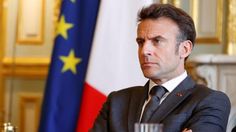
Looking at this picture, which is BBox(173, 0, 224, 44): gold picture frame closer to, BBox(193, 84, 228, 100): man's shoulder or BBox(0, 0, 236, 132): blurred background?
BBox(0, 0, 236, 132): blurred background

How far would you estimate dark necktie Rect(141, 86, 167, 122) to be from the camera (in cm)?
177

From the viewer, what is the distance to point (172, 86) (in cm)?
181

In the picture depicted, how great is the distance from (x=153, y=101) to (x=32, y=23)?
3103mm

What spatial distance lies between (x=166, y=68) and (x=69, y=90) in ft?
4.07

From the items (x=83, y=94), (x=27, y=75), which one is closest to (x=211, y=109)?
(x=83, y=94)

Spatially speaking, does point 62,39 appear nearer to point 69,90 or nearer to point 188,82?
point 69,90

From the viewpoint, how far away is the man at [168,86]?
67.2 inches

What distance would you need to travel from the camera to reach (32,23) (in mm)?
4723

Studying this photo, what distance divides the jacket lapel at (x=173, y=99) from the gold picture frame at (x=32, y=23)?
10.0ft

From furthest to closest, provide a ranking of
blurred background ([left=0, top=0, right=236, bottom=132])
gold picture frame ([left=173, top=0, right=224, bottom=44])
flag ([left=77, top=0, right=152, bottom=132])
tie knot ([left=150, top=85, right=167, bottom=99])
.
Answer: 1. blurred background ([left=0, top=0, right=236, bottom=132])
2. gold picture frame ([left=173, top=0, right=224, bottom=44])
3. flag ([left=77, top=0, right=152, bottom=132])
4. tie knot ([left=150, top=85, right=167, bottom=99])

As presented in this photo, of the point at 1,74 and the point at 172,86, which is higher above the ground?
the point at 172,86

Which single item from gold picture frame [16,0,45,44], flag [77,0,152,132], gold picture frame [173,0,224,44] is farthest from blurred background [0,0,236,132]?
flag [77,0,152,132]

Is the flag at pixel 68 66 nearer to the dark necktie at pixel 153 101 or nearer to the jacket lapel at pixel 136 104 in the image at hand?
the jacket lapel at pixel 136 104

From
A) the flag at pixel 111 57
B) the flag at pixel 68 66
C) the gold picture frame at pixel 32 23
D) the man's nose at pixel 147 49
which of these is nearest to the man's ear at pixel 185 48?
the man's nose at pixel 147 49
